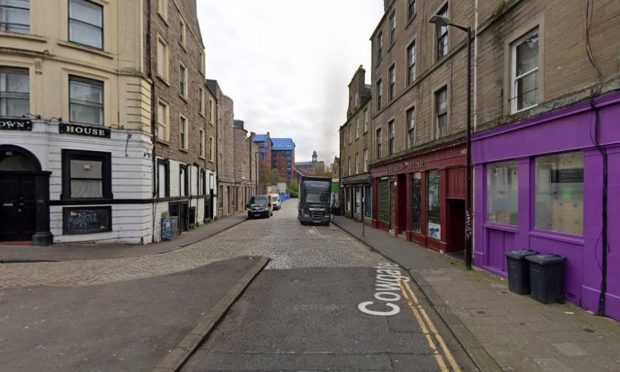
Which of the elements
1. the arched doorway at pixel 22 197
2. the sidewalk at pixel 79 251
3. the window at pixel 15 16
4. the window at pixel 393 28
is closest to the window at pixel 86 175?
the arched doorway at pixel 22 197

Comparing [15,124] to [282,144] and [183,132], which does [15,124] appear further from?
[282,144]

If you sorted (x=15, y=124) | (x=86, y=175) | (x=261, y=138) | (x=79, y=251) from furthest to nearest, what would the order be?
(x=261, y=138)
(x=86, y=175)
(x=15, y=124)
(x=79, y=251)

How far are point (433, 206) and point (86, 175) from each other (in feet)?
43.2

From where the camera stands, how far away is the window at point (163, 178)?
1616 cm

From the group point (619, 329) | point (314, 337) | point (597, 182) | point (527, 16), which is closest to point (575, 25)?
point (527, 16)

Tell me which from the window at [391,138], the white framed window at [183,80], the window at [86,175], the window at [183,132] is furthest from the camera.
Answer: the white framed window at [183,80]

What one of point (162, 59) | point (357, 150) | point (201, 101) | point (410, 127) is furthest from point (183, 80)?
point (410, 127)

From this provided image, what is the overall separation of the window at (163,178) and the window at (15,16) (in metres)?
6.66

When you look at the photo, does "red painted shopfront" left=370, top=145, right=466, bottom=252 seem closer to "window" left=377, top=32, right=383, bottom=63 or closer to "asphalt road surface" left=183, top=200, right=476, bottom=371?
"asphalt road surface" left=183, top=200, right=476, bottom=371

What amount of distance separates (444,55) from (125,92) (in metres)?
12.2

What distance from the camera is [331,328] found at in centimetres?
535

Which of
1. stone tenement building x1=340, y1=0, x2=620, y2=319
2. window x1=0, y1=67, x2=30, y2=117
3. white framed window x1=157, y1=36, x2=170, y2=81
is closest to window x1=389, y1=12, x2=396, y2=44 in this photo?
stone tenement building x1=340, y1=0, x2=620, y2=319

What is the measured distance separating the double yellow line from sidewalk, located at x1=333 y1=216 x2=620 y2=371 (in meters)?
0.26

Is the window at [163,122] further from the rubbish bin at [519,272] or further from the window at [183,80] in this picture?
the rubbish bin at [519,272]
